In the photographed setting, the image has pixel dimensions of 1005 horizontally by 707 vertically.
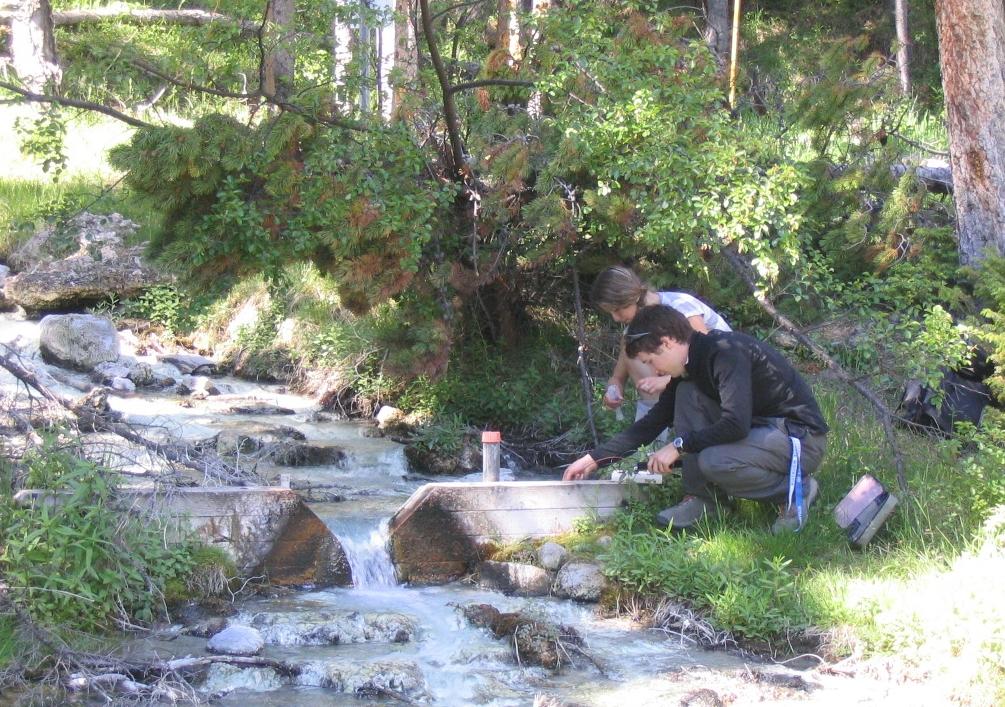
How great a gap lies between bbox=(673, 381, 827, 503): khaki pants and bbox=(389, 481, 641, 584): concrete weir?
0.86 metres

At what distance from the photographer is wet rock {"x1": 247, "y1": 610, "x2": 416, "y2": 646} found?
5.64 meters

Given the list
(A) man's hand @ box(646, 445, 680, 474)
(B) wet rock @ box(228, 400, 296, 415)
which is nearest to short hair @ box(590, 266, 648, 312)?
(A) man's hand @ box(646, 445, 680, 474)

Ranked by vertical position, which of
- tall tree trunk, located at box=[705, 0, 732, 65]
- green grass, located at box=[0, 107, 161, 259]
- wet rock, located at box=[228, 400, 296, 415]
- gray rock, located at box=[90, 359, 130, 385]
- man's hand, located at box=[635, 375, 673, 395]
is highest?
tall tree trunk, located at box=[705, 0, 732, 65]

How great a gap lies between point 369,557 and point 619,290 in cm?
217

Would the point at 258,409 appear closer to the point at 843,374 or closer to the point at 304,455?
the point at 304,455

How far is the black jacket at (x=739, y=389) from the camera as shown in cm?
584

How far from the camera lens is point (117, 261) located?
13.9 metres

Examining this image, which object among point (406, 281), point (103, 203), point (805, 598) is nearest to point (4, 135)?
point (103, 203)

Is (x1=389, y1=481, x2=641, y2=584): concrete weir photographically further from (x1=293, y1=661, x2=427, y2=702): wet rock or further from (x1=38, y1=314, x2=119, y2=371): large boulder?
(x1=38, y1=314, x2=119, y2=371): large boulder

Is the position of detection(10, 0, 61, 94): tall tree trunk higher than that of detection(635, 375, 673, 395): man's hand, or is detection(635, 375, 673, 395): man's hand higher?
detection(10, 0, 61, 94): tall tree trunk

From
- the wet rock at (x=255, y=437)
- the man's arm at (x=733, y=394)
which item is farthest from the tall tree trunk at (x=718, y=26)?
the man's arm at (x=733, y=394)

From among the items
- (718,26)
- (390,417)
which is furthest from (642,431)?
(718,26)

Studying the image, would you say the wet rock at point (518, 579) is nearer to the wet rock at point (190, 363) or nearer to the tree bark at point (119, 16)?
the wet rock at point (190, 363)

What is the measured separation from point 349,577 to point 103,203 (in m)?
3.62
